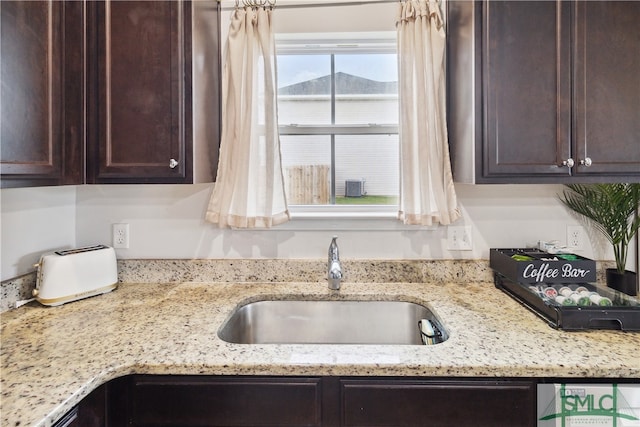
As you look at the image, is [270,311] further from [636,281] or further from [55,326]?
[636,281]

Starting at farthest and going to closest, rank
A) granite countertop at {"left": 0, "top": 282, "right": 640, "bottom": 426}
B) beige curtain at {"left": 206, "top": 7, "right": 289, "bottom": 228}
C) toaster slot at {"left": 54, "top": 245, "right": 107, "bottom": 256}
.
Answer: beige curtain at {"left": 206, "top": 7, "right": 289, "bottom": 228} → toaster slot at {"left": 54, "top": 245, "right": 107, "bottom": 256} → granite countertop at {"left": 0, "top": 282, "right": 640, "bottom": 426}

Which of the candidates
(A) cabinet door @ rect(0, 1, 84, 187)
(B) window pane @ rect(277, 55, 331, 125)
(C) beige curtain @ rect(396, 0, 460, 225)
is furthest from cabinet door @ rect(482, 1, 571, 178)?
(A) cabinet door @ rect(0, 1, 84, 187)

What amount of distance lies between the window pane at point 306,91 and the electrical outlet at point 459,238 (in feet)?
2.65

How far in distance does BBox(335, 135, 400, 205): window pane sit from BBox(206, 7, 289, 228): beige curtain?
0.35 m

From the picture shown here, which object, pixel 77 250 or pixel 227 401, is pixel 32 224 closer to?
pixel 77 250

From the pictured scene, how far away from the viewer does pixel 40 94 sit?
4.08 ft

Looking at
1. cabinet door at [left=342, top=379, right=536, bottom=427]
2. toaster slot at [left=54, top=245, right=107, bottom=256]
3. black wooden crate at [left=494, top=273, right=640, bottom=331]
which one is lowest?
cabinet door at [left=342, top=379, right=536, bottom=427]

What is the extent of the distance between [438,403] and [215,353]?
0.63 m

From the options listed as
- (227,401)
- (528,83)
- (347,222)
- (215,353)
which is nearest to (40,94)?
(215,353)

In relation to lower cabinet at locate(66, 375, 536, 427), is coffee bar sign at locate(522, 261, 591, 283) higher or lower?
higher

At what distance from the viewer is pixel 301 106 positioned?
1.85 m

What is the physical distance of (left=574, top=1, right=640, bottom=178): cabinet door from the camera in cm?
137

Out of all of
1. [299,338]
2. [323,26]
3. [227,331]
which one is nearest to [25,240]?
[227,331]

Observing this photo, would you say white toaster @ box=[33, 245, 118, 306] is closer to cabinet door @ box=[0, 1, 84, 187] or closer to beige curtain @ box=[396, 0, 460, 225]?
cabinet door @ box=[0, 1, 84, 187]
